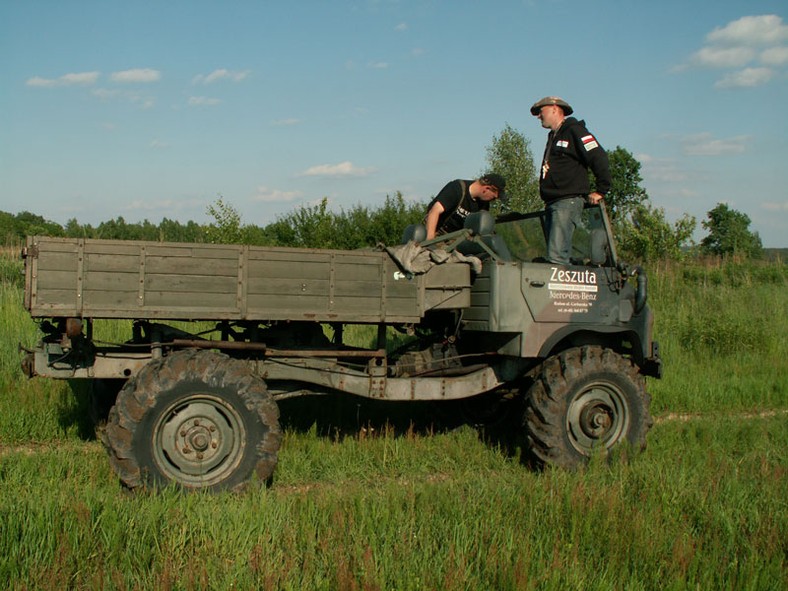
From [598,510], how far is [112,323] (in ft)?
23.9

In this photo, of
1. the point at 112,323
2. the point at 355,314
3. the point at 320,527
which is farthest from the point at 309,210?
the point at 320,527

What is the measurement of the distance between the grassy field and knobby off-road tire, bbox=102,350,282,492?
0.24 meters

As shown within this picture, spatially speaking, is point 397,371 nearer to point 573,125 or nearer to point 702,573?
point 573,125

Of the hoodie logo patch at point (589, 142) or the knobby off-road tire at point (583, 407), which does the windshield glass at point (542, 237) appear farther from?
the knobby off-road tire at point (583, 407)

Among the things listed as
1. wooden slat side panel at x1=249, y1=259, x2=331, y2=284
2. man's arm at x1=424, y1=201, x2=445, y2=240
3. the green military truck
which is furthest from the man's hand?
wooden slat side panel at x1=249, y1=259, x2=331, y2=284

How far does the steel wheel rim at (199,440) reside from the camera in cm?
503

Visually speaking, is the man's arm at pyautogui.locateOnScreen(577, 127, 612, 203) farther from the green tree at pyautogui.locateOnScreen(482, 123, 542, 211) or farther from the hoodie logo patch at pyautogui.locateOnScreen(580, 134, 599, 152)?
the green tree at pyautogui.locateOnScreen(482, 123, 542, 211)

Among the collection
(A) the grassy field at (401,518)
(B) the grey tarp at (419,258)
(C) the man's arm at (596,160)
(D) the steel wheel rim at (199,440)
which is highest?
(C) the man's arm at (596,160)

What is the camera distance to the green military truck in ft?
16.2

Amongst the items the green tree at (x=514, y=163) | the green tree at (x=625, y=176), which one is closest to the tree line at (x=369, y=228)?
the green tree at (x=514, y=163)

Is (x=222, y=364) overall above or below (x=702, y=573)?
above

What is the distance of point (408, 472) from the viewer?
6.12 metres

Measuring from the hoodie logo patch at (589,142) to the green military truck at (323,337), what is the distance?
0.51 metres

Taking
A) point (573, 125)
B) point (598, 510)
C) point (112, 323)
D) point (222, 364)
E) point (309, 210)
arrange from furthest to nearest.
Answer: point (309, 210)
point (112, 323)
point (573, 125)
point (222, 364)
point (598, 510)
